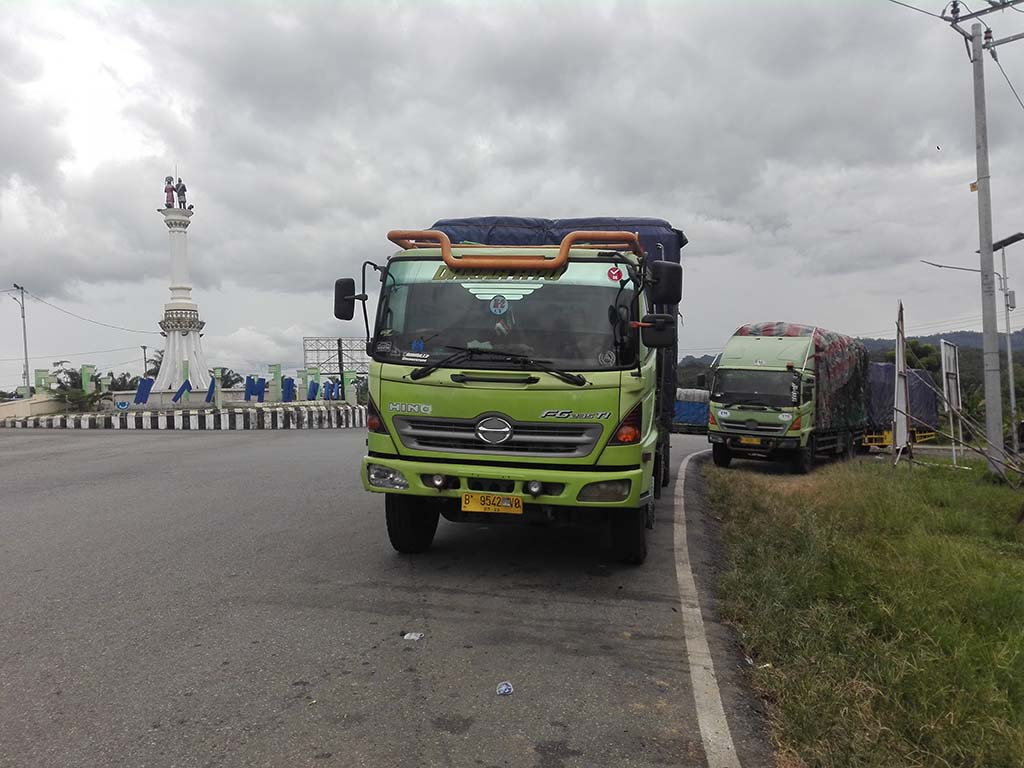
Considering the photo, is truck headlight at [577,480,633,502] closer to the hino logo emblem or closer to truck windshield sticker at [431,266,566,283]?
the hino logo emblem

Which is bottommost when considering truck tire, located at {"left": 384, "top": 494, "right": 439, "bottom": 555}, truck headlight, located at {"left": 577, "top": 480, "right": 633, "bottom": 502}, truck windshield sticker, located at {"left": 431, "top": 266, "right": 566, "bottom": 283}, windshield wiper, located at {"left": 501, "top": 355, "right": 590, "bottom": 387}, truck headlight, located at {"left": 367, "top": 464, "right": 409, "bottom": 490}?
truck tire, located at {"left": 384, "top": 494, "right": 439, "bottom": 555}

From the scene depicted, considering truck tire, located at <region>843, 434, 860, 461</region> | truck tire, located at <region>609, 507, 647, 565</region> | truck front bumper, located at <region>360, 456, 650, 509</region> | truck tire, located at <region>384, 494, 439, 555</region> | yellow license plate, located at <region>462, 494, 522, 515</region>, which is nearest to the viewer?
truck front bumper, located at <region>360, 456, 650, 509</region>

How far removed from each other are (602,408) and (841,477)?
26.6 ft

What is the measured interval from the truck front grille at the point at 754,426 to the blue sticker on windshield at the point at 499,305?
11256 mm

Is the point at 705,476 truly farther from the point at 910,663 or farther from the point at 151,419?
the point at 151,419

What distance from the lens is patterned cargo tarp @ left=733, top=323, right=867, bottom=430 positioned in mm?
16953

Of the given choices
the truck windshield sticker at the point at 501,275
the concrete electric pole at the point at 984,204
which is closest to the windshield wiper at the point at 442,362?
the truck windshield sticker at the point at 501,275

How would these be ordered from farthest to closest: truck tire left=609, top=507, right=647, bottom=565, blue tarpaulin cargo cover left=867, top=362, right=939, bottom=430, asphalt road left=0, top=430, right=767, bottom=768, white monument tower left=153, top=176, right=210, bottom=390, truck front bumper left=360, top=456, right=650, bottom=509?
white monument tower left=153, top=176, right=210, bottom=390
blue tarpaulin cargo cover left=867, top=362, right=939, bottom=430
truck tire left=609, top=507, right=647, bottom=565
truck front bumper left=360, top=456, right=650, bottom=509
asphalt road left=0, top=430, right=767, bottom=768

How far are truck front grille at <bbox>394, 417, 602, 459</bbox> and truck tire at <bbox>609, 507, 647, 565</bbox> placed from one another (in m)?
0.83

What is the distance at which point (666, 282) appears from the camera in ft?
19.9

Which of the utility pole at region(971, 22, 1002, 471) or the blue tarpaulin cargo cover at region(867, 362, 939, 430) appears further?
the blue tarpaulin cargo cover at region(867, 362, 939, 430)

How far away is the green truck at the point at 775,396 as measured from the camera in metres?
15.9

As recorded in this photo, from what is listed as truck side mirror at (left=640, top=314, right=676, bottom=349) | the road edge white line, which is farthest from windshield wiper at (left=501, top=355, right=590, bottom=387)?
the road edge white line

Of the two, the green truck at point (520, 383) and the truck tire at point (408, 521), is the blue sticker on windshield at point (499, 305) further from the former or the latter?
the truck tire at point (408, 521)
